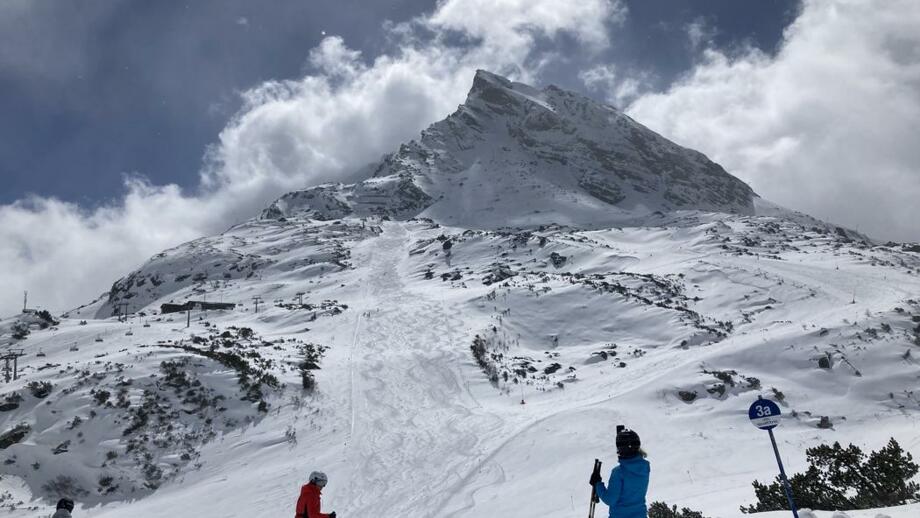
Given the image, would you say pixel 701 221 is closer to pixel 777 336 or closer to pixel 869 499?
pixel 777 336

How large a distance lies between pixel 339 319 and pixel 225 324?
31.5 feet

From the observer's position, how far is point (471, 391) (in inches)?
1089

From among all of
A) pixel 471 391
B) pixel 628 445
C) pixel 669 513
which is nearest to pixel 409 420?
pixel 471 391

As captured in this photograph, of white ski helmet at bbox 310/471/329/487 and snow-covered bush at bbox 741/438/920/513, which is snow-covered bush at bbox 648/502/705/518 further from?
white ski helmet at bbox 310/471/329/487

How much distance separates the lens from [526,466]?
722 inches

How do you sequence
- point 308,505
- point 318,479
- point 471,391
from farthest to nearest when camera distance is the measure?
1. point 471,391
2. point 318,479
3. point 308,505

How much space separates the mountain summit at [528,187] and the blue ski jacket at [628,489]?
4764 inches

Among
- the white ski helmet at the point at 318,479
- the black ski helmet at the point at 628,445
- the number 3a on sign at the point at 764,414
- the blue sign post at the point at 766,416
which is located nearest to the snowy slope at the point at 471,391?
the blue sign post at the point at 766,416

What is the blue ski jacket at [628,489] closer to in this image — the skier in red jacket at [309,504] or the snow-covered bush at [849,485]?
the skier in red jacket at [309,504]

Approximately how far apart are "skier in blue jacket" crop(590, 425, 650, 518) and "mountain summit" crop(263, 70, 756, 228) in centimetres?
12101

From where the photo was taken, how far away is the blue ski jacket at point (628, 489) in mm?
6055

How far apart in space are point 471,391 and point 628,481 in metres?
22.0

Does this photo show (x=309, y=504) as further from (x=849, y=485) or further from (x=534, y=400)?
(x=534, y=400)

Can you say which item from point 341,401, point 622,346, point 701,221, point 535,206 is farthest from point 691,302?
point 535,206
